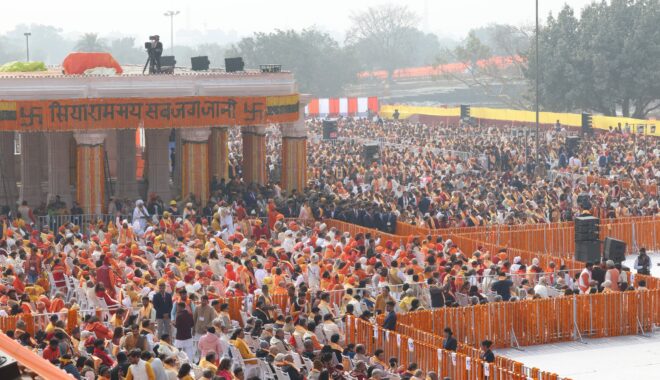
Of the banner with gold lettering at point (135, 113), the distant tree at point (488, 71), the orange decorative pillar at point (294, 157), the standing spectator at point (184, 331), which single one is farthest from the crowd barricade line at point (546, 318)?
the distant tree at point (488, 71)

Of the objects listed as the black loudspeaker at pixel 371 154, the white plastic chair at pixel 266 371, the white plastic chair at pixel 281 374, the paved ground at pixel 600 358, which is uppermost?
the black loudspeaker at pixel 371 154

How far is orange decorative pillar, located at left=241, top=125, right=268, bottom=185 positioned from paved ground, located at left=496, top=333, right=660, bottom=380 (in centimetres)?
2119

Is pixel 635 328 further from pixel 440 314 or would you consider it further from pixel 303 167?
pixel 303 167

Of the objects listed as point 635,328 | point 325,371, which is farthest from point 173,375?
point 635,328

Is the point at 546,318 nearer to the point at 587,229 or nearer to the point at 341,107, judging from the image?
the point at 587,229

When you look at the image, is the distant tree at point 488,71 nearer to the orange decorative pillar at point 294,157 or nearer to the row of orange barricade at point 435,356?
the orange decorative pillar at point 294,157

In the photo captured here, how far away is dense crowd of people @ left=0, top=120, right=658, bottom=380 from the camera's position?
1962 cm

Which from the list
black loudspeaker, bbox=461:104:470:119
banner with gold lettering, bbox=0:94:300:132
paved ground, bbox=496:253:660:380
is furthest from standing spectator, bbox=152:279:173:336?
black loudspeaker, bbox=461:104:470:119

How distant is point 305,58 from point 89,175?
82.3 m

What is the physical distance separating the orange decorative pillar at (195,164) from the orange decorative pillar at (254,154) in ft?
14.1

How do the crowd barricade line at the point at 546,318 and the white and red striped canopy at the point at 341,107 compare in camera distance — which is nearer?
the crowd barricade line at the point at 546,318

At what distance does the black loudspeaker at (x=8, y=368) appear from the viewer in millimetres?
9125

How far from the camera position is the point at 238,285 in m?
24.0

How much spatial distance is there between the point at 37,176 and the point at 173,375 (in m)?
26.8
